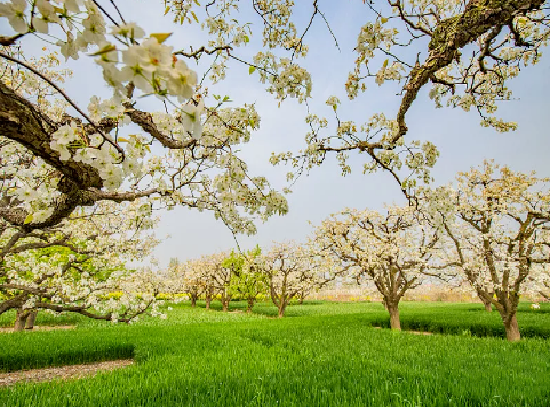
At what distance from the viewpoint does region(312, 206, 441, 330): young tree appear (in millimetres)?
11859

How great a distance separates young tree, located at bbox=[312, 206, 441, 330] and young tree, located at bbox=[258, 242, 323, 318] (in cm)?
646

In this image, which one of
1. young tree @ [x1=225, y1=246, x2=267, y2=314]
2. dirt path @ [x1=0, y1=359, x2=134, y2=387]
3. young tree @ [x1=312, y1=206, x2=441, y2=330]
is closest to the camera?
dirt path @ [x1=0, y1=359, x2=134, y2=387]

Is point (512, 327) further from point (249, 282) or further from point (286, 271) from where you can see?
point (249, 282)

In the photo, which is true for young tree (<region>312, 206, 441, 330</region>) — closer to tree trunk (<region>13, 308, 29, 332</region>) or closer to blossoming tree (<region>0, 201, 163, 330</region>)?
blossoming tree (<region>0, 201, 163, 330</region>)

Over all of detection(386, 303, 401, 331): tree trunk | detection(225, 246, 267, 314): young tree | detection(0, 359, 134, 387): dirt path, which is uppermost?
detection(225, 246, 267, 314): young tree

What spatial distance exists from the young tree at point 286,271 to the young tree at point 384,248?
646 centimetres

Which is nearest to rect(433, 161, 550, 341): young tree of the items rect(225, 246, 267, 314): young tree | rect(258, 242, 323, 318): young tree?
rect(258, 242, 323, 318): young tree

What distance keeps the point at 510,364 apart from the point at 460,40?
5329mm

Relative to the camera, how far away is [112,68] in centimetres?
79

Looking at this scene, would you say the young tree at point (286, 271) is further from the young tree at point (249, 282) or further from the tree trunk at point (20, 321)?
the tree trunk at point (20, 321)

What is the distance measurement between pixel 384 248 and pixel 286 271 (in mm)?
11104

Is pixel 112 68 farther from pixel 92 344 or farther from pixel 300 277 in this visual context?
pixel 300 277

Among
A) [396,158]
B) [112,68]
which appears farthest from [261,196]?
[112,68]

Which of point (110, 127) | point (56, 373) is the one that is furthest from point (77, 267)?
point (110, 127)
